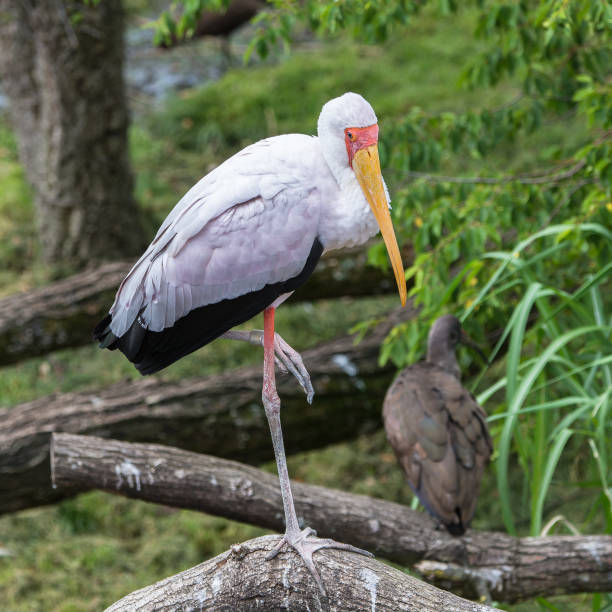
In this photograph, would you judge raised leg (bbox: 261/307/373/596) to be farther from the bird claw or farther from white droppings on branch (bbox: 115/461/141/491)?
white droppings on branch (bbox: 115/461/141/491)

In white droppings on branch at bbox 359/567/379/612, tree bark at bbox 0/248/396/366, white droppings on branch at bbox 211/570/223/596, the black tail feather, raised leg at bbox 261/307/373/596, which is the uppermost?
the black tail feather

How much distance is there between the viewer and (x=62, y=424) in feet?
14.6

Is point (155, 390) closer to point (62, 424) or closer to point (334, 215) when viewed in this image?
point (62, 424)

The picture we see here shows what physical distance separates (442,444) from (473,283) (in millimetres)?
822

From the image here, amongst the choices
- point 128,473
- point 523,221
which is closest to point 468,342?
point 523,221

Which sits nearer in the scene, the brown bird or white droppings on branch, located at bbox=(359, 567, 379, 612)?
white droppings on branch, located at bbox=(359, 567, 379, 612)

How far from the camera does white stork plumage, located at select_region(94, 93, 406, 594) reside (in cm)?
248

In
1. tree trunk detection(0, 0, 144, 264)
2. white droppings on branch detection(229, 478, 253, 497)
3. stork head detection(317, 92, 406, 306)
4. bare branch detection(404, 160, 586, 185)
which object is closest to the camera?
stork head detection(317, 92, 406, 306)

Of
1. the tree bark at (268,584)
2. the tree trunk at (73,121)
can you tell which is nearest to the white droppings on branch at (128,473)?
the tree bark at (268,584)

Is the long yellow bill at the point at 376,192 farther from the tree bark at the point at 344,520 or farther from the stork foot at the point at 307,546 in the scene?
the tree bark at the point at 344,520

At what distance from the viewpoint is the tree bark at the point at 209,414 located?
4398 millimetres

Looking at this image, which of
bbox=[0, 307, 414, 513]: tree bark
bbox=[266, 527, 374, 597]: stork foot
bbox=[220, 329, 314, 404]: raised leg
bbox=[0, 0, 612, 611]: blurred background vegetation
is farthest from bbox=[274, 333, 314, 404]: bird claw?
bbox=[0, 307, 414, 513]: tree bark

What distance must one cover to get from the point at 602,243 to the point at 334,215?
1.69 meters

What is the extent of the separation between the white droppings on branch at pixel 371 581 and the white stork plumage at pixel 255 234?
0.44ft
